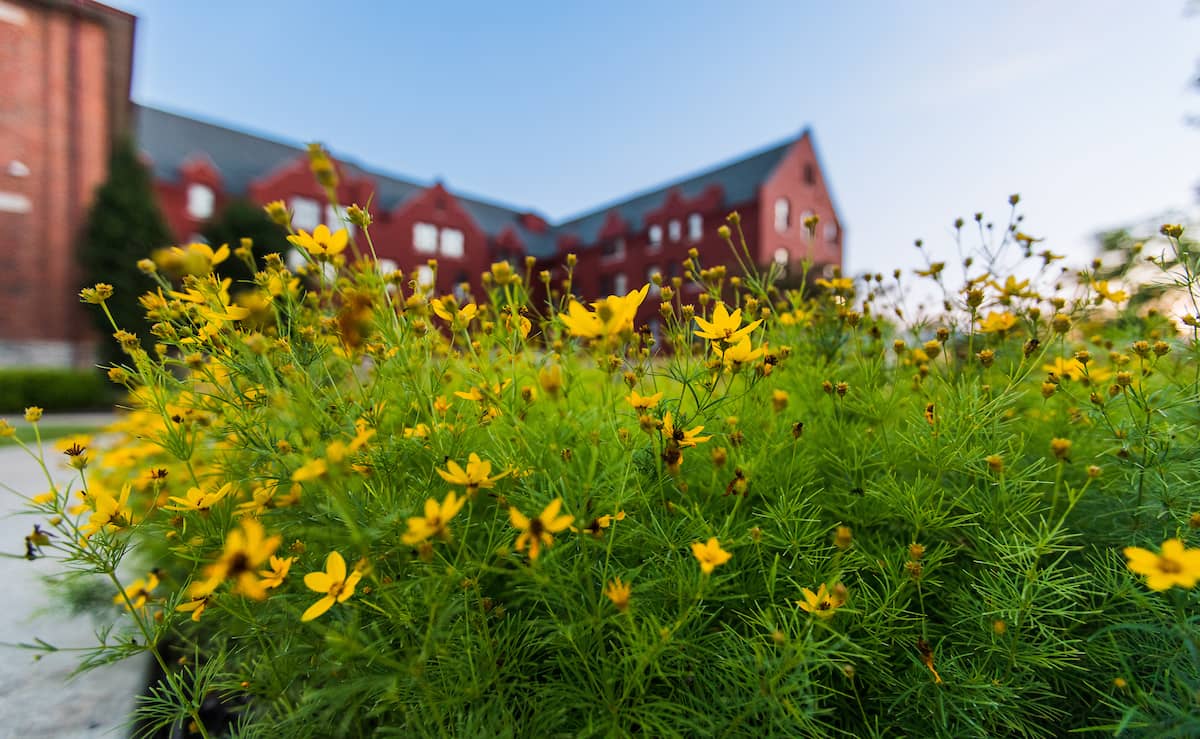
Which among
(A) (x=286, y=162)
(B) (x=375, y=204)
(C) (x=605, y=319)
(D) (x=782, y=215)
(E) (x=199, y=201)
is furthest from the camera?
(A) (x=286, y=162)

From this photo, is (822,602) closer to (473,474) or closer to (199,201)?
(473,474)

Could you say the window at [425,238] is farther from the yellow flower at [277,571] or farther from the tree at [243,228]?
the yellow flower at [277,571]

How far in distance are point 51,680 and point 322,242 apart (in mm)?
1123

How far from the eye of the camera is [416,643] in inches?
27.7

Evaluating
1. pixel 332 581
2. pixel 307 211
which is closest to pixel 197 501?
pixel 332 581

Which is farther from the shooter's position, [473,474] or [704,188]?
[704,188]

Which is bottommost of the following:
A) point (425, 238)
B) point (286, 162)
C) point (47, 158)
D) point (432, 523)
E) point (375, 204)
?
point (432, 523)

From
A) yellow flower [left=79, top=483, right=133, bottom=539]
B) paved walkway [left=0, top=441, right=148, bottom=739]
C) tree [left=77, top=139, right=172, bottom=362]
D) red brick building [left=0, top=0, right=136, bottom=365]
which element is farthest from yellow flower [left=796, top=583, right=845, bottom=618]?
red brick building [left=0, top=0, right=136, bottom=365]

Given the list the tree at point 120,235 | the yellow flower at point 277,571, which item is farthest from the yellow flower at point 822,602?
the tree at point 120,235

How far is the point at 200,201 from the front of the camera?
476 inches

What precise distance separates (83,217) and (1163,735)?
13.0 metres

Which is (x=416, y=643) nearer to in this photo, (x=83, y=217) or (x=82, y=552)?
(x=82, y=552)

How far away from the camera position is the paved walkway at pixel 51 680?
3.16 ft

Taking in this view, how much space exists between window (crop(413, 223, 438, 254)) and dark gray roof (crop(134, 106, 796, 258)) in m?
0.91
